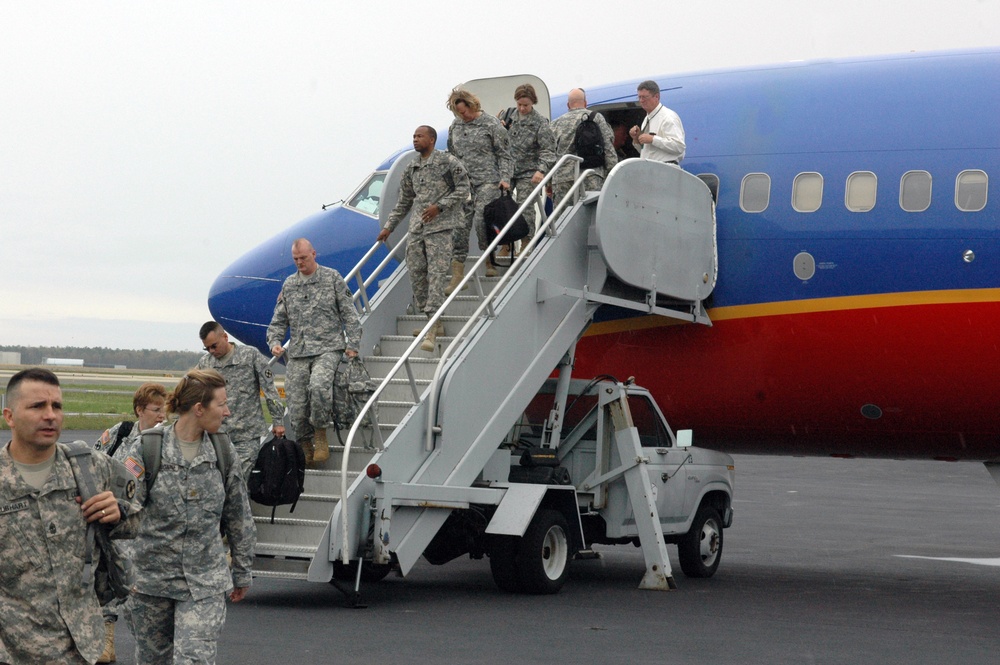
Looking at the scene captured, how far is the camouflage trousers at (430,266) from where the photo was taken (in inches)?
500

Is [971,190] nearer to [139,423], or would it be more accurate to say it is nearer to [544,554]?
[544,554]

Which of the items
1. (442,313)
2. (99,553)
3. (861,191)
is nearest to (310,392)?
(442,313)

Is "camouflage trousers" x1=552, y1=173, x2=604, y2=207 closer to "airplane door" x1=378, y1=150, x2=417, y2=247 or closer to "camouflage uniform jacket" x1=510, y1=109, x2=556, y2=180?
"camouflage uniform jacket" x1=510, y1=109, x2=556, y2=180

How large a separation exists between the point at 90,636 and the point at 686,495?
9178mm

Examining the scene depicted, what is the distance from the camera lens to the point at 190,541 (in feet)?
20.8

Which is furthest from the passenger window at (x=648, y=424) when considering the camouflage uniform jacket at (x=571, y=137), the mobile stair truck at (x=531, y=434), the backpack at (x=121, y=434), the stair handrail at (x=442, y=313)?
the backpack at (x=121, y=434)

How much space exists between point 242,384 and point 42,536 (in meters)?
6.16

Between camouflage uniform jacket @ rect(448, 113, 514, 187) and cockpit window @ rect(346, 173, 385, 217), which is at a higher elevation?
camouflage uniform jacket @ rect(448, 113, 514, 187)

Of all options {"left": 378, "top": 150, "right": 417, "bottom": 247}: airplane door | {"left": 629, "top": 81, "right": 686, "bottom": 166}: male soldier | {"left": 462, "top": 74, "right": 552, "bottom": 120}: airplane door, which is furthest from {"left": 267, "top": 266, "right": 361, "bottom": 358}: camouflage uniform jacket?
{"left": 462, "top": 74, "right": 552, "bottom": 120}: airplane door

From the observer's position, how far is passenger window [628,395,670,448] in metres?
13.6

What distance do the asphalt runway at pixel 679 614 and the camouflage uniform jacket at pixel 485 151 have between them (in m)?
4.16

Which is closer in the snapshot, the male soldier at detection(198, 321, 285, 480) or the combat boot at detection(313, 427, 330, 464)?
the male soldier at detection(198, 321, 285, 480)

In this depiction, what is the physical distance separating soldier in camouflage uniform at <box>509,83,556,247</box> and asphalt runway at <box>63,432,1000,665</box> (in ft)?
12.8

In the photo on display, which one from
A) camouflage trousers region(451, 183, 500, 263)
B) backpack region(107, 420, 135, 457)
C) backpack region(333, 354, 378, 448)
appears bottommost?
backpack region(333, 354, 378, 448)
